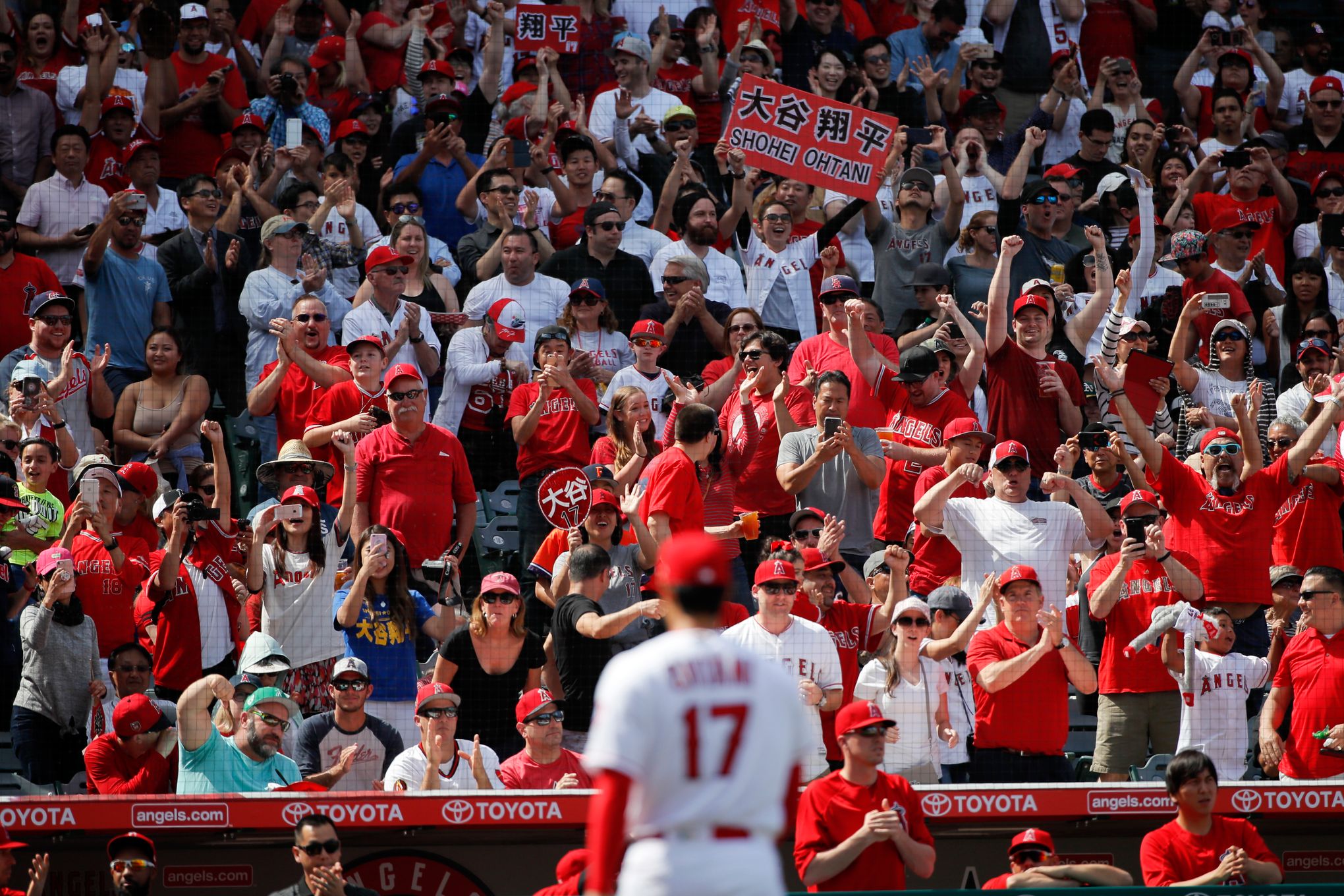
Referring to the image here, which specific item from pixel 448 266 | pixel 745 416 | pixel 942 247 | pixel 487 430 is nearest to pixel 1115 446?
pixel 745 416

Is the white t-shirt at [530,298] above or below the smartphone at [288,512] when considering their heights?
above

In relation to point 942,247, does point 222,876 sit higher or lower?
lower

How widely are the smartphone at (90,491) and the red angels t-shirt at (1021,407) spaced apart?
4998 millimetres

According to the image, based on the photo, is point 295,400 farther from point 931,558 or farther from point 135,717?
point 931,558

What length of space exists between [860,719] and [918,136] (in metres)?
7.63

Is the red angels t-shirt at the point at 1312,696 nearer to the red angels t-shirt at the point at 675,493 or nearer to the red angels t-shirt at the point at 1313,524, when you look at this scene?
the red angels t-shirt at the point at 1313,524

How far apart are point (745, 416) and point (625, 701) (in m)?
6.21

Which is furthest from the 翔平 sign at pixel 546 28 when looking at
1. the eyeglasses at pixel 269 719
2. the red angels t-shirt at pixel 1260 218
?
the eyeglasses at pixel 269 719

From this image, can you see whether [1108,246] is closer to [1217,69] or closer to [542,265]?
[1217,69]

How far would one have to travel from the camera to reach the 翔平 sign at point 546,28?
45.1 feet

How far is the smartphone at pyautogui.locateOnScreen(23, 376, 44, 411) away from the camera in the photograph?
1006 centimetres

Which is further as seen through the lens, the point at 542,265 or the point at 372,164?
the point at 372,164

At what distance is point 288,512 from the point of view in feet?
29.7

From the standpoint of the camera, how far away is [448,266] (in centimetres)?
1208
